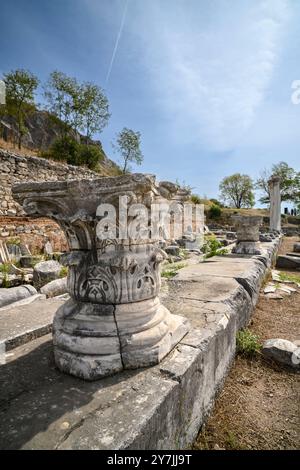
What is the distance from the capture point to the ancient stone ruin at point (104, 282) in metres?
1.39

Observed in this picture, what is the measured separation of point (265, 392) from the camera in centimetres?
197

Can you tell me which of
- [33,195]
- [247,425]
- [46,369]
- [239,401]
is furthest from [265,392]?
[33,195]

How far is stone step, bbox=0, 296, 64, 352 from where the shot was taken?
5.74ft

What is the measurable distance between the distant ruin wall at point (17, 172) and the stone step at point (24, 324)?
302 inches

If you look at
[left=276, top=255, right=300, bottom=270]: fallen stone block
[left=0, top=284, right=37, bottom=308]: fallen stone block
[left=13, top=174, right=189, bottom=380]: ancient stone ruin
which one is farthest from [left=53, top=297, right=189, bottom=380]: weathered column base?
[left=276, top=255, right=300, bottom=270]: fallen stone block

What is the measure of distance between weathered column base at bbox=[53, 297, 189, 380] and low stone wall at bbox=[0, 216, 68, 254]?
7.37 metres

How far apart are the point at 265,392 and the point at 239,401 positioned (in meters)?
0.27

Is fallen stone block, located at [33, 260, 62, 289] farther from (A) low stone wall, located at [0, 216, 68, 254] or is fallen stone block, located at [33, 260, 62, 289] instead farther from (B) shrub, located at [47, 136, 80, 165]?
(B) shrub, located at [47, 136, 80, 165]

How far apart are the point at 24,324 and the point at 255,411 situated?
181 cm

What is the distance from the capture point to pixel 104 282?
1.51 m

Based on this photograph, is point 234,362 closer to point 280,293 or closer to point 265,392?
point 265,392

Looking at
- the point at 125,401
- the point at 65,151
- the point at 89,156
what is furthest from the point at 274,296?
the point at 65,151

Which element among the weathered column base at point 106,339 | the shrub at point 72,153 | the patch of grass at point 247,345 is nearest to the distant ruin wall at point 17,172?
the weathered column base at point 106,339

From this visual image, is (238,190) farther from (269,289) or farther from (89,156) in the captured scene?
(269,289)
